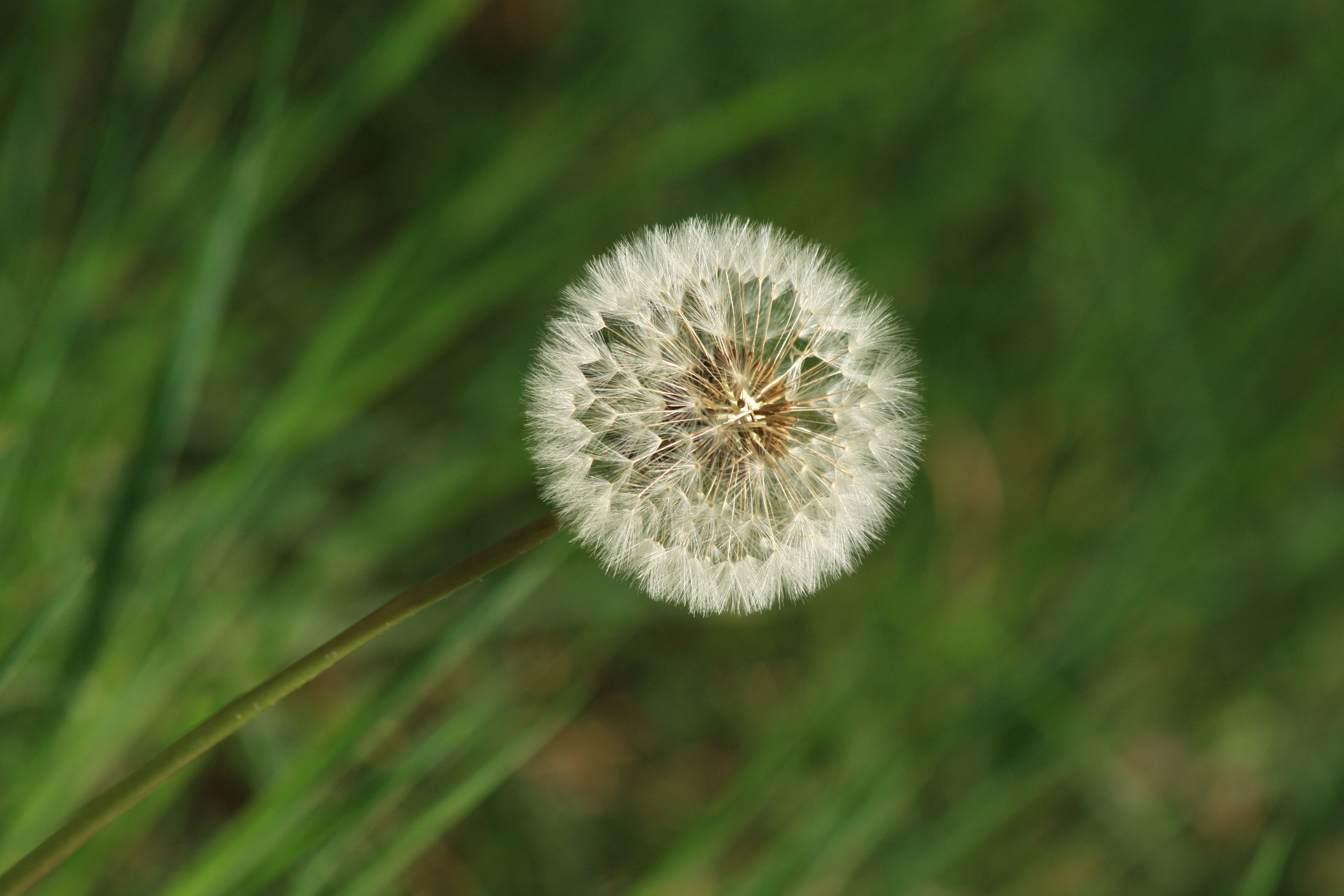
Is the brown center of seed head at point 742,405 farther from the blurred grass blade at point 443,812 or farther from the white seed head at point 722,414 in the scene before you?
the blurred grass blade at point 443,812

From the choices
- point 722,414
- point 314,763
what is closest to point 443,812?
point 314,763

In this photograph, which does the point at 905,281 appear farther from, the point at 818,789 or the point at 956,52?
the point at 818,789

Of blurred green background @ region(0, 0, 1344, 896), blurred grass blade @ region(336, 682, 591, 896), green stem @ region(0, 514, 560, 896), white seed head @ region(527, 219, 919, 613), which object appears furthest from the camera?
blurred green background @ region(0, 0, 1344, 896)

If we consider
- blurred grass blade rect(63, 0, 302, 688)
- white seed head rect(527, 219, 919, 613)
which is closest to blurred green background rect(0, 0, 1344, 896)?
A: blurred grass blade rect(63, 0, 302, 688)

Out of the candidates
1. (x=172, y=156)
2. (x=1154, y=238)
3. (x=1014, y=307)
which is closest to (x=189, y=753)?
(x=172, y=156)

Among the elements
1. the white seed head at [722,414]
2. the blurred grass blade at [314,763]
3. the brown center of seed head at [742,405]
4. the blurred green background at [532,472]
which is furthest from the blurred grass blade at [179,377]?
the brown center of seed head at [742,405]

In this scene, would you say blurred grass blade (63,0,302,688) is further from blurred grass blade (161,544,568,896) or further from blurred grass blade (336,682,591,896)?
blurred grass blade (336,682,591,896)
